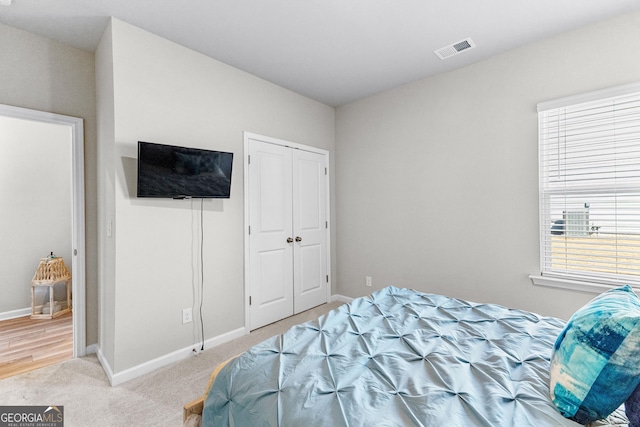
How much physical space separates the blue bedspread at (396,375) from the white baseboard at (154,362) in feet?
Result: 4.63

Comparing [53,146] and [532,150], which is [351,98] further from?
[53,146]

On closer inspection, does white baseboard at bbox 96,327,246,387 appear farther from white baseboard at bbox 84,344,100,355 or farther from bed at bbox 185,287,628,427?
bed at bbox 185,287,628,427

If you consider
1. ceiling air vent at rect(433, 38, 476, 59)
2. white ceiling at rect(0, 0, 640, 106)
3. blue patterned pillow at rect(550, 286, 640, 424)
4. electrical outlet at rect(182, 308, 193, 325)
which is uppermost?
white ceiling at rect(0, 0, 640, 106)

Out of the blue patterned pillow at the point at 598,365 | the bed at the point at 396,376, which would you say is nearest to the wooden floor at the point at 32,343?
the bed at the point at 396,376

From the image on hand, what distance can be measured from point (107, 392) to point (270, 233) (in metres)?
1.91

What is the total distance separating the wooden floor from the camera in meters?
2.51

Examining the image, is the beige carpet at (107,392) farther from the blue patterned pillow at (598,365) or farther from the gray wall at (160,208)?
the blue patterned pillow at (598,365)

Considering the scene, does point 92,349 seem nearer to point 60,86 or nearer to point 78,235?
point 78,235

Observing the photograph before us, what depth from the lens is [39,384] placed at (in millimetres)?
2209

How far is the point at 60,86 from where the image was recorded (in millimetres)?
2561

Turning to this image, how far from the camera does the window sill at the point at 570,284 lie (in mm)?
2346

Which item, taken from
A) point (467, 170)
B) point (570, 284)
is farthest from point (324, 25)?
point (570, 284)

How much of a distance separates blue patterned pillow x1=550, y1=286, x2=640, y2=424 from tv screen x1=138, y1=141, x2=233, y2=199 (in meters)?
2.56

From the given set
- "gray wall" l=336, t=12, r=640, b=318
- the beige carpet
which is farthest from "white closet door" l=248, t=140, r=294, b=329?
"gray wall" l=336, t=12, r=640, b=318
